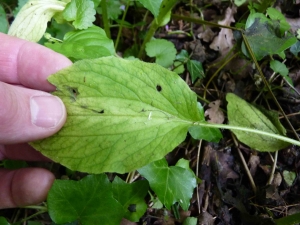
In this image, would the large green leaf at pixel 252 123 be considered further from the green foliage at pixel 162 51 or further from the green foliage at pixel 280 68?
the green foliage at pixel 162 51

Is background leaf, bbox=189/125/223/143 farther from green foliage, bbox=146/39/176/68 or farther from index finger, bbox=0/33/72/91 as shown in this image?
index finger, bbox=0/33/72/91

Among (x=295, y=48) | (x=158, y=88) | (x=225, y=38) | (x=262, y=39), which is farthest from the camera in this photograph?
(x=225, y=38)

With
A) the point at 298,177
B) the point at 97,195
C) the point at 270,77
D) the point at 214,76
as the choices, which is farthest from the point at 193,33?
the point at 97,195


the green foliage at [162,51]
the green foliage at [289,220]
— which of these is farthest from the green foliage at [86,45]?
the green foliage at [289,220]

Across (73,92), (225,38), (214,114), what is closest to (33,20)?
(73,92)

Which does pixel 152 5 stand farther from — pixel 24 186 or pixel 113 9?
pixel 24 186

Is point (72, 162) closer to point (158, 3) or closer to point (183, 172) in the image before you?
point (183, 172)

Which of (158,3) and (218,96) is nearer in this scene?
(158,3)
